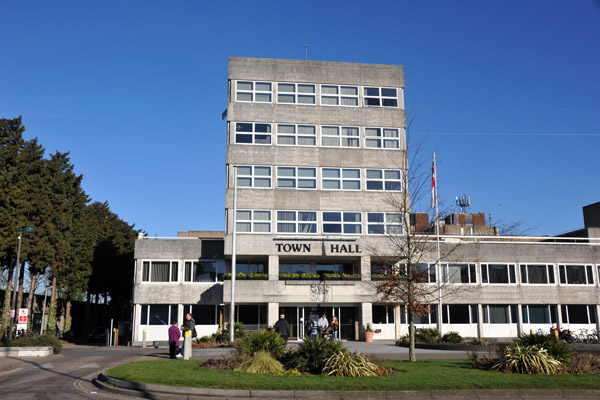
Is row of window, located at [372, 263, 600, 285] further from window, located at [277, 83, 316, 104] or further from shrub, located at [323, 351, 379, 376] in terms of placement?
shrub, located at [323, 351, 379, 376]

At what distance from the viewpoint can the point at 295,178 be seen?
131ft

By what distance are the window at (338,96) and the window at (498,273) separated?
16.0m

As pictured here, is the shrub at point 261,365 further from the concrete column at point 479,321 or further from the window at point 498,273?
the window at point 498,273

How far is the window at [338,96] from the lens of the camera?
41656 mm

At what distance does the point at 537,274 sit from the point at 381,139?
52.5 feet

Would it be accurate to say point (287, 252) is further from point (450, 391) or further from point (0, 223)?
point (450, 391)

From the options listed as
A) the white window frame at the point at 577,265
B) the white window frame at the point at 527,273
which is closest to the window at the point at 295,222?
the white window frame at the point at 527,273

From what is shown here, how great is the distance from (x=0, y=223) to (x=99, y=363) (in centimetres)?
2095

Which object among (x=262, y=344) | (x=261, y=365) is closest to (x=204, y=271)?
(x=262, y=344)

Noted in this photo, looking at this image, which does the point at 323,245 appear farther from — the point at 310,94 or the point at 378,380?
the point at 378,380

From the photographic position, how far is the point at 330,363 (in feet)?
52.3

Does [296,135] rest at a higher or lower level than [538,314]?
higher

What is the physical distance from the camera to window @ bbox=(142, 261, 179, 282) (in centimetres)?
4041

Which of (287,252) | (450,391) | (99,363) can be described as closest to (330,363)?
(450,391)
